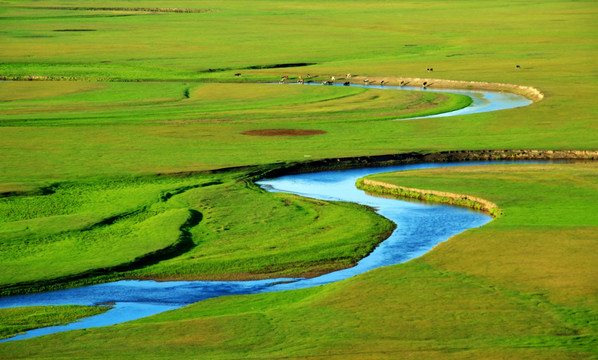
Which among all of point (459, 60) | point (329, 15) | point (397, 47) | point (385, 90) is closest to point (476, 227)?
point (385, 90)

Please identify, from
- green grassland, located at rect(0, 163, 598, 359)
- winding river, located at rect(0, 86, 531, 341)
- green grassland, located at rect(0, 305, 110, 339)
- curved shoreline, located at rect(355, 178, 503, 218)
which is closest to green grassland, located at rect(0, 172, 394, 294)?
winding river, located at rect(0, 86, 531, 341)

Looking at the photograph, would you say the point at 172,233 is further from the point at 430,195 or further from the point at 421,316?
the point at 421,316

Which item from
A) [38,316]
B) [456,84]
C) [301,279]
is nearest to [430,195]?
[301,279]

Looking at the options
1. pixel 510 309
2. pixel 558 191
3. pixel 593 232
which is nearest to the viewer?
pixel 510 309

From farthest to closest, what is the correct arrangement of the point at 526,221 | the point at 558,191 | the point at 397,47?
the point at 397,47, the point at 558,191, the point at 526,221

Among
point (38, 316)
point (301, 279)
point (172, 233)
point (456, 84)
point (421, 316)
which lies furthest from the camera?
point (456, 84)

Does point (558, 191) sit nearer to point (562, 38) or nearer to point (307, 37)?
point (562, 38)
